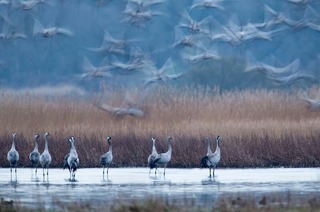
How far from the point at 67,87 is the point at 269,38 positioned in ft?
33.3

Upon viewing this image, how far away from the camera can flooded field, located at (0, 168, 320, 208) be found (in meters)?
19.8

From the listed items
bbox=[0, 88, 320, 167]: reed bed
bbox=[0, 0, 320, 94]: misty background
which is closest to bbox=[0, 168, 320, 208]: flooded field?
bbox=[0, 88, 320, 167]: reed bed

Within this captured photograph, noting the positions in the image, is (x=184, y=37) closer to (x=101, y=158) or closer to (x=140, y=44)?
(x=140, y=44)

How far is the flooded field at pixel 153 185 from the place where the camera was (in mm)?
19828

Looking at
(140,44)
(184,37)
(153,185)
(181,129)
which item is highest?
(184,37)

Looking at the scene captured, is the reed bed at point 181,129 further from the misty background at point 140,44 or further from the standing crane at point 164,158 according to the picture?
the misty background at point 140,44

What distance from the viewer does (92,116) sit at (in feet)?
109

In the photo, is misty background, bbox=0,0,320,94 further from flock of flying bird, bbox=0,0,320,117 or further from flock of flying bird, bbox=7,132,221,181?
flock of flying bird, bbox=7,132,221,181

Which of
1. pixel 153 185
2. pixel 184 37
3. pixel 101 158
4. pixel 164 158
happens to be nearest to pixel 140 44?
pixel 184 37

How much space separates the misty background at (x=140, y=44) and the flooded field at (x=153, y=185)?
20270 millimetres

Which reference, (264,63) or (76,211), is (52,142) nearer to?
(76,211)

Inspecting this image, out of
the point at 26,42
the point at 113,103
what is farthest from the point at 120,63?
the point at 113,103

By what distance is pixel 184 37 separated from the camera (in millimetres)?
48875

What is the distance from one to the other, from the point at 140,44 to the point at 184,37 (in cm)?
194
